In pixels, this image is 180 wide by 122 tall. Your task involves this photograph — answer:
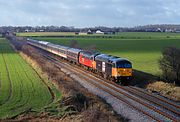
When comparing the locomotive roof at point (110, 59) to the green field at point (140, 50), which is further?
the green field at point (140, 50)

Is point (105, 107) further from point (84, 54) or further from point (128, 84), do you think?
point (84, 54)

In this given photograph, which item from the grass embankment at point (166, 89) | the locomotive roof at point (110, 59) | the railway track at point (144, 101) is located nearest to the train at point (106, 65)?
the locomotive roof at point (110, 59)

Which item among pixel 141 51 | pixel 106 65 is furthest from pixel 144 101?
pixel 141 51

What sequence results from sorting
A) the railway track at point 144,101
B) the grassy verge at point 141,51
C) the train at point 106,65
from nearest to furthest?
the railway track at point 144,101
the train at point 106,65
the grassy verge at point 141,51

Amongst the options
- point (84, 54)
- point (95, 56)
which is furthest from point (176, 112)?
point (84, 54)

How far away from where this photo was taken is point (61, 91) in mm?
36000

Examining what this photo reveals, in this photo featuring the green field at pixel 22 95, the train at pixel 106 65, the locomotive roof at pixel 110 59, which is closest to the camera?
the green field at pixel 22 95

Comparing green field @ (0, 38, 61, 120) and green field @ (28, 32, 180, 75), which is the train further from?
green field @ (0, 38, 61, 120)

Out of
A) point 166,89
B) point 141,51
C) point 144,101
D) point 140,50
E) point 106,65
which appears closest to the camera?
point 144,101

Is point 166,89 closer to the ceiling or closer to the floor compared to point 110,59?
closer to the floor

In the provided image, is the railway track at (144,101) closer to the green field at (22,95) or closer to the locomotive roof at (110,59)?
the locomotive roof at (110,59)

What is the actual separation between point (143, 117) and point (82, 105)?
5496 millimetres

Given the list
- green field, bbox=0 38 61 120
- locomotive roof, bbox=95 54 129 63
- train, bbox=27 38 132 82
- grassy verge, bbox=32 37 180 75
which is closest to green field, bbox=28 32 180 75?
grassy verge, bbox=32 37 180 75

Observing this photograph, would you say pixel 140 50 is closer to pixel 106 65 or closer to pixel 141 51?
pixel 141 51
